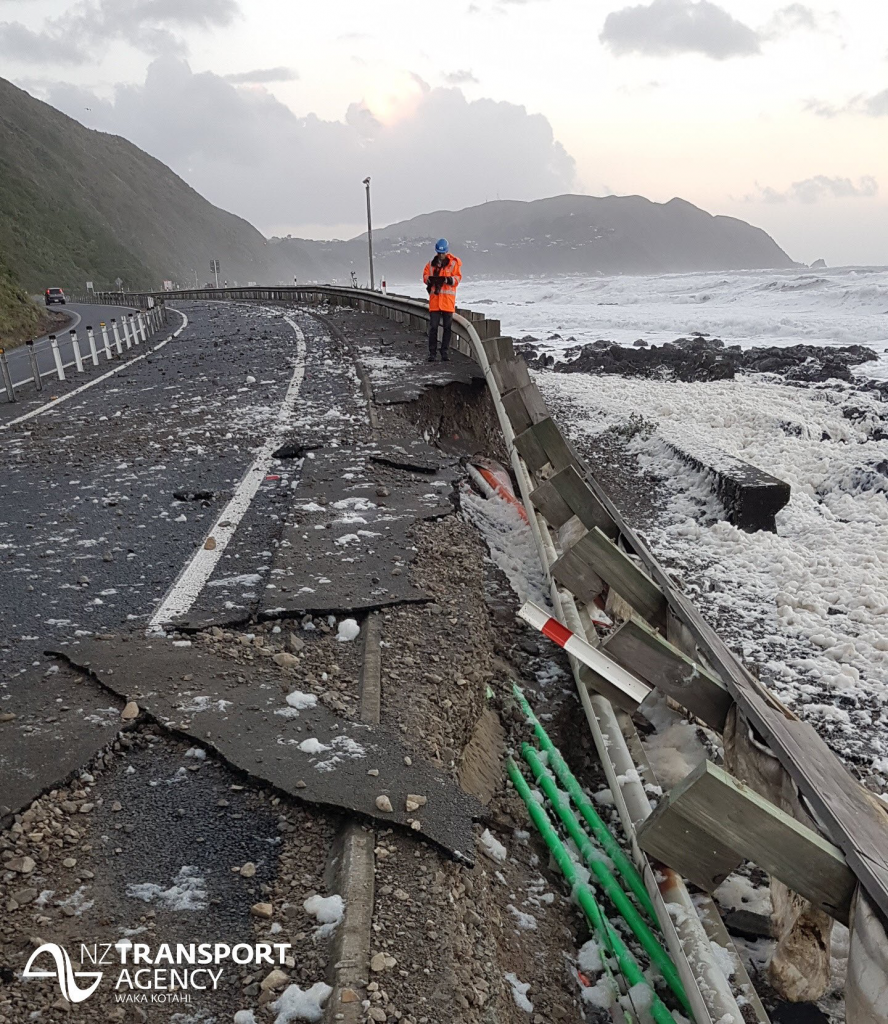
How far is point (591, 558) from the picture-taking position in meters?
4.22

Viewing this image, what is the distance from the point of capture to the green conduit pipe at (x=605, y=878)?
9.04ft

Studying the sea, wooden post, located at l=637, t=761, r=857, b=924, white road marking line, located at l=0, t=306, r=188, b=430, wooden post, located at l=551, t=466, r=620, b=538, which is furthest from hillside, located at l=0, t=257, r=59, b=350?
wooden post, located at l=637, t=761, r=857, b=924

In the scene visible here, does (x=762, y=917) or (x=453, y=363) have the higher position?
(x=453, y=363)

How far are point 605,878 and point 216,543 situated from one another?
10.9 ft

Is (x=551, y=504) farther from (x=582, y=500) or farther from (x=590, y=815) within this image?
(x=590, y=815)

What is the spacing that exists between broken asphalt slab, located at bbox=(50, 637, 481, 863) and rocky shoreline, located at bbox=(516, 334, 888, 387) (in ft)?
47.2

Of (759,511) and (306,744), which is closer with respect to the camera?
(306,744)

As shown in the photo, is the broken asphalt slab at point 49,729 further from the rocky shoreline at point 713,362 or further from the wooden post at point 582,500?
the rocky shoreline at point 713,362

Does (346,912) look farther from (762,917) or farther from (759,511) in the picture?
(759,511)

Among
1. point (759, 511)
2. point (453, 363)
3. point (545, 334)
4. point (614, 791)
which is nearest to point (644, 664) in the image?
point (614, 791)

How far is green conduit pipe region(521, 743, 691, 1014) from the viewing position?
276 centimetres

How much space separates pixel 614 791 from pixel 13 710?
8.71ft

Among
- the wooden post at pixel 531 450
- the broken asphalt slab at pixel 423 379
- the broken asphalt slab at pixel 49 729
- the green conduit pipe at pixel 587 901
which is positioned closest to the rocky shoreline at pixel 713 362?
the broken asphalt slab at pixel 423 379

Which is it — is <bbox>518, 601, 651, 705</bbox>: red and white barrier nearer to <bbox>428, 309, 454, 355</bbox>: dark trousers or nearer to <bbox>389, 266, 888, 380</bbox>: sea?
<bbox>428, 309, 454, 355</bbox>: dark trousers
